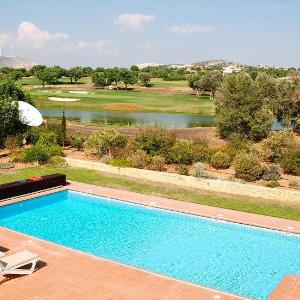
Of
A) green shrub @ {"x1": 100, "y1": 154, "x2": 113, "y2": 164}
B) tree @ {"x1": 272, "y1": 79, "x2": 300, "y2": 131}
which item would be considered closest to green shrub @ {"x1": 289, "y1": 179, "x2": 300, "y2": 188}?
green shrub @ {"x1": 100, "y1": 154, "x2": 113, "y2": 164}

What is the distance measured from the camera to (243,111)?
132ft

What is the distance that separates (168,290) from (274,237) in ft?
22.9

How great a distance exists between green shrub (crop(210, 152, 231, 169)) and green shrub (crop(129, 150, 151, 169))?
424 centimetres

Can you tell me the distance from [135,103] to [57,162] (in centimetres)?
5394

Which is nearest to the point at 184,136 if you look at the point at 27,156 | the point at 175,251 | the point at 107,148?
the point at 107,148

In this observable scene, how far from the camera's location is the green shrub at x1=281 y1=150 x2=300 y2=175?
27062 mm

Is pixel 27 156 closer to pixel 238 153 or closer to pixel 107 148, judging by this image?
pixel 107 148

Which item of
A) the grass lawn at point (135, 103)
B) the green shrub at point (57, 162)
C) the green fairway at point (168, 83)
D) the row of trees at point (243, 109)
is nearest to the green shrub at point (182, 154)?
the green shrub at point (57, 162)

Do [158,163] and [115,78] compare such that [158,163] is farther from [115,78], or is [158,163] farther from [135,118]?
[115,78]

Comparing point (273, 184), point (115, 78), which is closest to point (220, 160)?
point (273, 184)

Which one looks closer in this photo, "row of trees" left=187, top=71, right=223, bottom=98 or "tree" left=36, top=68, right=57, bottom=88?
"row of trees" left=187, top=71, right=223, bottom=98

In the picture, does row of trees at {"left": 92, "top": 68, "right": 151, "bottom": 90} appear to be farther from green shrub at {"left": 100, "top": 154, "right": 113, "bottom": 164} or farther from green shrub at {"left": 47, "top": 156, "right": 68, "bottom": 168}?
green shrub at {"left": 47, "top": 156, "right": 68, "bottom": 168}

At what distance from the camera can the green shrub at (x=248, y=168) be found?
25969mm

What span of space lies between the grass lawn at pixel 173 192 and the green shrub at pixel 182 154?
13.4ft
